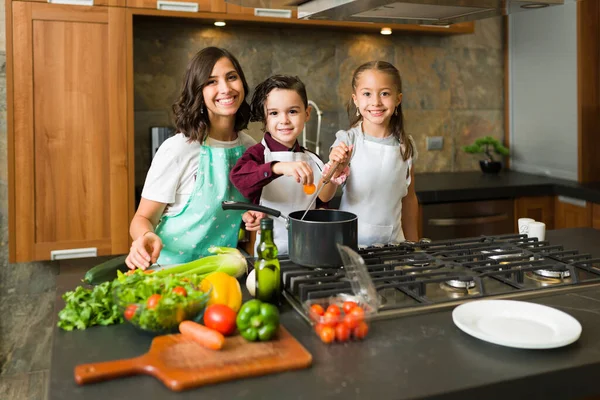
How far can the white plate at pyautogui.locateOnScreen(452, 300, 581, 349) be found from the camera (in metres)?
1.08

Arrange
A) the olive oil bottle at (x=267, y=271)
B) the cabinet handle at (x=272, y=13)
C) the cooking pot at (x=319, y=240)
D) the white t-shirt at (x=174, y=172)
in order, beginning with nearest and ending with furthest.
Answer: the olive oil bottle at (x=267, y=271) < the cooking pot at (x=319, y=240) < the white t-shirt at (x=174, y=172) < the cabinet handle at (x=272, y=13)

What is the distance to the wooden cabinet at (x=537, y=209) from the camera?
330cm

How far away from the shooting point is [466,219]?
3.17 metres

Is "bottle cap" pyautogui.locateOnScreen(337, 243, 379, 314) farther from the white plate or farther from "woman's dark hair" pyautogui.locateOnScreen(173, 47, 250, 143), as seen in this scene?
"woman's dark hair" pyautogui.locateOnScreen(173, 47, 250, 143)

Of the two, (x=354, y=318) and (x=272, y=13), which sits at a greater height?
(x=272, y=13)

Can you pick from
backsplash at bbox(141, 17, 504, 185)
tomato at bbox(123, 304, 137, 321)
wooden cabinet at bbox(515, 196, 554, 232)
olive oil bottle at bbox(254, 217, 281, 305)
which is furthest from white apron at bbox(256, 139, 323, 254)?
wooden cabinet at bbox(515, 196, 554, 232)

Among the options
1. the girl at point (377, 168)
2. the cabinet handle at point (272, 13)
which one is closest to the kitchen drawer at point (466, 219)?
the girl at point (377, 168)

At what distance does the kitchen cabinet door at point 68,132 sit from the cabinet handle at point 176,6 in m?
0.17

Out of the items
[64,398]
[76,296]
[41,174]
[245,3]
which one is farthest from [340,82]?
[64,398]

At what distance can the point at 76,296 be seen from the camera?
1233mm

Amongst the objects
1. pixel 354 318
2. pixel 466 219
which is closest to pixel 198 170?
pixel 354 318

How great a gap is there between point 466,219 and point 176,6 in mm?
1736

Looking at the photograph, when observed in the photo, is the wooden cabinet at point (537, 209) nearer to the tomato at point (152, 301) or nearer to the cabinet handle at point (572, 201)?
the cabinet handle at point (572, 201)

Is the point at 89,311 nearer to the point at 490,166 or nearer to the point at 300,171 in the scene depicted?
the point at 300,171
